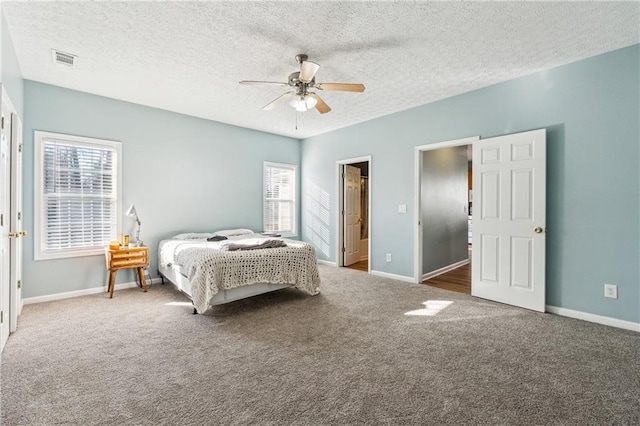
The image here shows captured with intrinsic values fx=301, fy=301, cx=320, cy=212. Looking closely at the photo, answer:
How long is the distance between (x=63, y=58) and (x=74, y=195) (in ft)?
5.48

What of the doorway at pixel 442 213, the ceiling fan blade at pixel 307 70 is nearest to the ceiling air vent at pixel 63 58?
the ceiling fan blade at pixel 307 70

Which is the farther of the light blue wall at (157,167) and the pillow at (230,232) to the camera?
the pillow at (230,232)

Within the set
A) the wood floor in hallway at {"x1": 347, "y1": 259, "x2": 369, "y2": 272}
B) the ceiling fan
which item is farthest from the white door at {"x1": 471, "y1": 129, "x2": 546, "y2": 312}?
the wood floor in hallway at {"x1": 347, "y1": 259, "x2": 369, "y2": 272}

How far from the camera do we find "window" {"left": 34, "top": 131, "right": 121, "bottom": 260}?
3.62 meters

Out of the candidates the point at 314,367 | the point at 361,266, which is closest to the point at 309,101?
the point at 314,367

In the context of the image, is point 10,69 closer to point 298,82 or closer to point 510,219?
point 298,82

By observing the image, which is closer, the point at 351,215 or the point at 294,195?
the point at 351,215

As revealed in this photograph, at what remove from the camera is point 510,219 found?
3480 mm

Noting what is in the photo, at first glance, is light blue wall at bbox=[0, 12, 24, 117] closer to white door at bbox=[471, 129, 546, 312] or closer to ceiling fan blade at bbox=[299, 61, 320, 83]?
ceiling fan blade at bbox=[299, 61, 320, 83]

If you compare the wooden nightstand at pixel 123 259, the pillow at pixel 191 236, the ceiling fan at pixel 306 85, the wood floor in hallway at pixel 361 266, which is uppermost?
the ceiling fan at pixel 306 85

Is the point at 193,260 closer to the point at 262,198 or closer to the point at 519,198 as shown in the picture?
the point at 262,198

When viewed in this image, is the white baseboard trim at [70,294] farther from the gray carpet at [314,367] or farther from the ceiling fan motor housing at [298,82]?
the ceiling fan motor housing at [298,82]

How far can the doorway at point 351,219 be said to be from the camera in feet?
18.9

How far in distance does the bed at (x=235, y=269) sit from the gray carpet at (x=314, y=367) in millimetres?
255
